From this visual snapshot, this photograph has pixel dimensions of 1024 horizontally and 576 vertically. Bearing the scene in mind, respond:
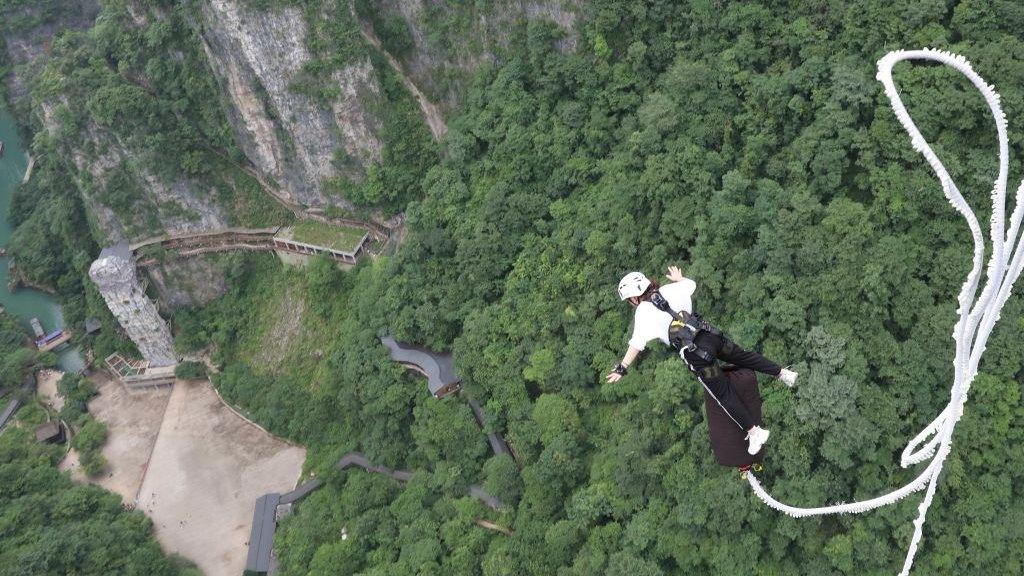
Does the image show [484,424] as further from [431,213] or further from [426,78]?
[426,78]

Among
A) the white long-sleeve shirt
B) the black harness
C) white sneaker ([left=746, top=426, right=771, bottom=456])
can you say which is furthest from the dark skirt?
the white long-sleeve shirt

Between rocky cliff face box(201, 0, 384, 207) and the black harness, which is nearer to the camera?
the black harness

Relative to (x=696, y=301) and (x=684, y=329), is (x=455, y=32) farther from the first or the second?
(x=684, y=329)

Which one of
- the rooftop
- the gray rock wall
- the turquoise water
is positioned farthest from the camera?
the turquoise water

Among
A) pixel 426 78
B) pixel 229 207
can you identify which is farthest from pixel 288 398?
pixel 426 78

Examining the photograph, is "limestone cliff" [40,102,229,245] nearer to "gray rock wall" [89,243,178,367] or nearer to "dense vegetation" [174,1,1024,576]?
"gray rock wall" [89,243,178,367]

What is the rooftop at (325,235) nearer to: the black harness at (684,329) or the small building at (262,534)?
the small building at (262,534)

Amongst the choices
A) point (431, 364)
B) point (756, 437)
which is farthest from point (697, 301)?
point (756, 437)

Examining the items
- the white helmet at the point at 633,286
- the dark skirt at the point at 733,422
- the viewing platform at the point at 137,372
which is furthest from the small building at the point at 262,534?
the white helmet at the point at 633,286
